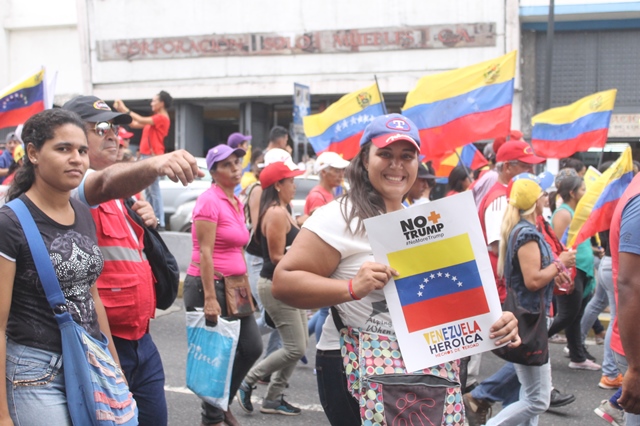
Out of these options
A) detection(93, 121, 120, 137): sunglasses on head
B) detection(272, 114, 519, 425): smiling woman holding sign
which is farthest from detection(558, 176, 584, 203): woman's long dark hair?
detection(93, 121, 120, 137): sunglasses on head

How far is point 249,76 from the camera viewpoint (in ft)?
74.5

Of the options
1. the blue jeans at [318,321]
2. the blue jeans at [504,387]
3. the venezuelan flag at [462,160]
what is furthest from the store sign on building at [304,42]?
the blue jeans at [504,387]

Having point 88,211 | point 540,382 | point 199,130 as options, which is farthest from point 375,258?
point 199,130

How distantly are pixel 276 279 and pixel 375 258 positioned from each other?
1.35 feet

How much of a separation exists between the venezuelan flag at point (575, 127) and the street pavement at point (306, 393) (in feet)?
10.3

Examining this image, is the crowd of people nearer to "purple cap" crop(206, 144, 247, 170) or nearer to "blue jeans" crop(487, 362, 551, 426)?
"blue jeans" crop(487, 362, 551, 426)

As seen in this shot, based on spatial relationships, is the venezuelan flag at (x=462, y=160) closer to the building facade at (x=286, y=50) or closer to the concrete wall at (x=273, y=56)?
the building facade at (x=286, y=50)

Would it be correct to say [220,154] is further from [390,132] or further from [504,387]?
[390,132]

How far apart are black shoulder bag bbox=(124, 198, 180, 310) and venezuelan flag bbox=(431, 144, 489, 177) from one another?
6923mm

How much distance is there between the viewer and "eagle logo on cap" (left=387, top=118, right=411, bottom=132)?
2.73 m

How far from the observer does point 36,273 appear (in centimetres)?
258

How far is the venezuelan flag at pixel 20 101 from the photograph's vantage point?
20.0 feet

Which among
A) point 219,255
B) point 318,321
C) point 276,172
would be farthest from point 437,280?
Result: point 318,321

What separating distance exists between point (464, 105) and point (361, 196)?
592cm
